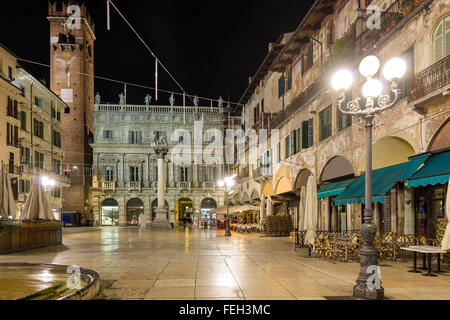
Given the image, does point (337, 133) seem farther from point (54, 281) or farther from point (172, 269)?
point (54, 281)

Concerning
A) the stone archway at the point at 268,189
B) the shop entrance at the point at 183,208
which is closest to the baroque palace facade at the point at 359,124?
the stone archway at the point at 268,189

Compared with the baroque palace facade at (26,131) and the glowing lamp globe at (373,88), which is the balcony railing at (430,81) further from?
the baroque palace facade at (26,131)

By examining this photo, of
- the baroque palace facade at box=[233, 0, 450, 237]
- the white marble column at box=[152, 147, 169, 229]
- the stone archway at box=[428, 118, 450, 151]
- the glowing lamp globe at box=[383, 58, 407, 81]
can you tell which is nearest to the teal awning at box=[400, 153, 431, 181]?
the baroque palace facade at box=[233, 0, 450, 237]

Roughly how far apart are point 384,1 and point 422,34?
388cm

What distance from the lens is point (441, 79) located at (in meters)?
11.7

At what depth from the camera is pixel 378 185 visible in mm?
13945

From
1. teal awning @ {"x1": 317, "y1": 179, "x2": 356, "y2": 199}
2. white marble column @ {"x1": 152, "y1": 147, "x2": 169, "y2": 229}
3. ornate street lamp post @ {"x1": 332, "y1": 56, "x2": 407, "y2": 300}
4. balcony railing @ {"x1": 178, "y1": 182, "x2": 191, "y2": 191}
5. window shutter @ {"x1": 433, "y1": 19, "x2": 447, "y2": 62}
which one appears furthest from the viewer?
balcony railing @ {"x1": 178, "y1": 182, "x2": 191, "y2": 191}

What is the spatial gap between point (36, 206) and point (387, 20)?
Answer: 55.1 ft

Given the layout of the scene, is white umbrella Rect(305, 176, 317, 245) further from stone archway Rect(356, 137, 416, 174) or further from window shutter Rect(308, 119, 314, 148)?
window shutter Rect(308, 119, 314, 148)

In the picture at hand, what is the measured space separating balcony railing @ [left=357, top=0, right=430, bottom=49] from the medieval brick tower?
43.9 metres

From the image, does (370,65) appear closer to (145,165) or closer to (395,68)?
(395,68)

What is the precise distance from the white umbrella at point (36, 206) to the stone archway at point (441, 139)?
1602 cm

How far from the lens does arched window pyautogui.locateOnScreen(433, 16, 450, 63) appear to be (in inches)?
474
